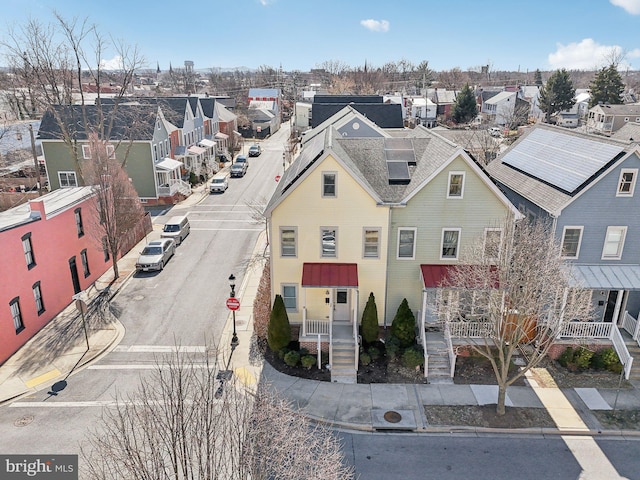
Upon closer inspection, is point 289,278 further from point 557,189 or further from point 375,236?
point 557,189

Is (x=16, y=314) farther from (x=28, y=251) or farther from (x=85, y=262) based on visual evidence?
(x=85, y=262)

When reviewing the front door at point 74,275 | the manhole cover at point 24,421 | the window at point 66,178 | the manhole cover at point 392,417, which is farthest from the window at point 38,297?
the window at point 66,178

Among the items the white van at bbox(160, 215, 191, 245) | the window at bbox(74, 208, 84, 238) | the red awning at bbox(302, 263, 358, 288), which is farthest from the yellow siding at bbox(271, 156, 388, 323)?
the white van at bbox(160, 215, 191, 245)

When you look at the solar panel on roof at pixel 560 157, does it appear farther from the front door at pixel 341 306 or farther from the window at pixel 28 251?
the window at pixel 28 251

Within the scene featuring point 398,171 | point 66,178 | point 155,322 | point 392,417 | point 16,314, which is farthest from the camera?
point 66,178

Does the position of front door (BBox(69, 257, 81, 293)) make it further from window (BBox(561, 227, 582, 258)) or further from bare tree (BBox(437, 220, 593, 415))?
window (BBox(561, 227, 582, 258))

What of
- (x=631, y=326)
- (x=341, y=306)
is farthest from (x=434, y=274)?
(x=631, y=326)
